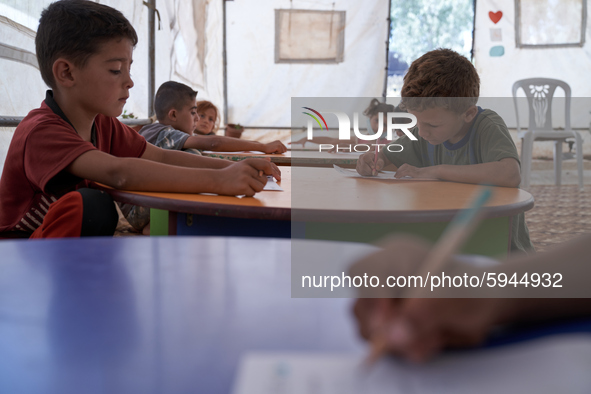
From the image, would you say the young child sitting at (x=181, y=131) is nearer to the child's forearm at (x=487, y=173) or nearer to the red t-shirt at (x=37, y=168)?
the red t-shirt at (x=37, y=168)

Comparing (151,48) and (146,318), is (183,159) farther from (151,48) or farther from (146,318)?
(151,48)

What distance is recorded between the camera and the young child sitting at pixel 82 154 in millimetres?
949

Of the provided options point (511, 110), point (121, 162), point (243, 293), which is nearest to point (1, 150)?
point (121, 162)

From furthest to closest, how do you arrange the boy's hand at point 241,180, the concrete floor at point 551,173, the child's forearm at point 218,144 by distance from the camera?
the concrete floor at point 551,173
the child's forearm at point 218,144
the boy's hand at point 241,180

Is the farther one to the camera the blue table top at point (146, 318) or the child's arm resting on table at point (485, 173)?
the child's arm resting on table at point (485, 173)

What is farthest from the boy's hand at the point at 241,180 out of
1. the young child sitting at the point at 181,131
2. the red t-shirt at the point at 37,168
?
the young child sitting at the point at 181,131

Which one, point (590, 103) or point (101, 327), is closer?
point (101, 327)

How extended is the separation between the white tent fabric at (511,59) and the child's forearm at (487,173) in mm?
4946

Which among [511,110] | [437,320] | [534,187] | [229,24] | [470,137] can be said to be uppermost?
[229,24]

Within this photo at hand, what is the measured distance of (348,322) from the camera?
0.34 m

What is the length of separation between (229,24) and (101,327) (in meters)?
5.48

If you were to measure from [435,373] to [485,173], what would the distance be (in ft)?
3.15

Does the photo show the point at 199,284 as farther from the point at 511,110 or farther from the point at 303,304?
the point at 511,110

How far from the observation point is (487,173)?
3.69 feet
